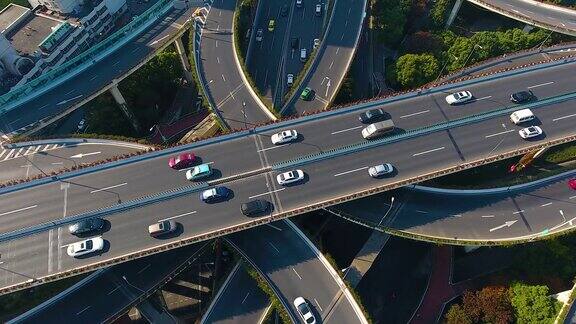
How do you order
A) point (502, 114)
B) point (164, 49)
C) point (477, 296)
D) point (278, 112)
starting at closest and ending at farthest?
point (477, 296) → point (502, 114) → point (278, 112) → point (164, 49)

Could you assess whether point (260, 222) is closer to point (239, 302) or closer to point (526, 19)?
point (239, 302)

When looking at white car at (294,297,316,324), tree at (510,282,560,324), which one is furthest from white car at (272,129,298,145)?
tree at (510,282,560,324)

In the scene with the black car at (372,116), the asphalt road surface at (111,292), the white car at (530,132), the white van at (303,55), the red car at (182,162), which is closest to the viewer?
the asphalt road surface at (111,292)

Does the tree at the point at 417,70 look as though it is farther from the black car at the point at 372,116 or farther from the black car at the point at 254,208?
the black car at the point at 254,208

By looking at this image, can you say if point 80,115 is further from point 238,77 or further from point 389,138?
point 389,138

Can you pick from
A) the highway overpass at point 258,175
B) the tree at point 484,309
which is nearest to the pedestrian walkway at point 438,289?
the tree at point 484,309

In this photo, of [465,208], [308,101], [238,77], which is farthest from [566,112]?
[238,77]

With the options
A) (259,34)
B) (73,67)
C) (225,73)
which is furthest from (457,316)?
(73,67)
